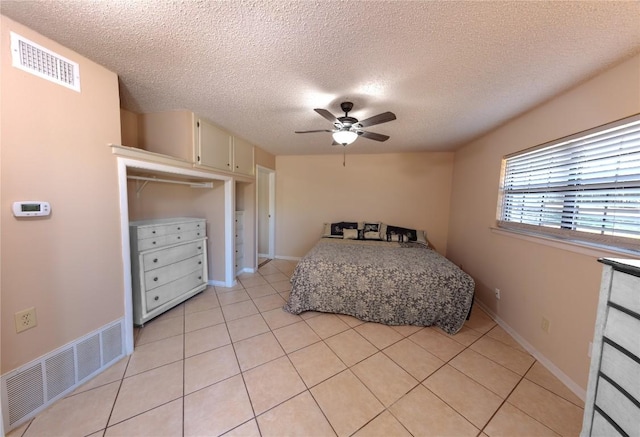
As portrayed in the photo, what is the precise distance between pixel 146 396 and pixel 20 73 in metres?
2.07

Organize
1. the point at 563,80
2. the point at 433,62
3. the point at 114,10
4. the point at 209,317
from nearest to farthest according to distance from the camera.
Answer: the point at 114,10, the point at 433,62, the point at 563,80, the point at 209,317

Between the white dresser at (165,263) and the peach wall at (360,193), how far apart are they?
1980 mm

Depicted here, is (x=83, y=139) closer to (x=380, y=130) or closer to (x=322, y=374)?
(x=322, y=374)

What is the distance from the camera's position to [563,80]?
1.54m

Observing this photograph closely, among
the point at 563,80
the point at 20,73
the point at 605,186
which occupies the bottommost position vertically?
the point at 605,186

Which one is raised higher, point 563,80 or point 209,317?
point 563,80

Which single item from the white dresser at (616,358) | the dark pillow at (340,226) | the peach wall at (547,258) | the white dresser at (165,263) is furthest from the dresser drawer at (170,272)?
the peach wall at (547,258)

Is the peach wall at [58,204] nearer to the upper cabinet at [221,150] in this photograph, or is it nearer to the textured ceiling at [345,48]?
the textured ceiling at [345,48]

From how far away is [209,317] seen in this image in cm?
234

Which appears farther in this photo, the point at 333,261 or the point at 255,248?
the point at 255,248

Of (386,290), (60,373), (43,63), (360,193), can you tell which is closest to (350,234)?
(360,193)

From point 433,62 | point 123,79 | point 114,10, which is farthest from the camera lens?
point 123,79

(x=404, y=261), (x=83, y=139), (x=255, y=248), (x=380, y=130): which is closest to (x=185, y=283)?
(x=255, y=248)

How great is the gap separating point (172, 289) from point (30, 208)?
1492 millimetres
